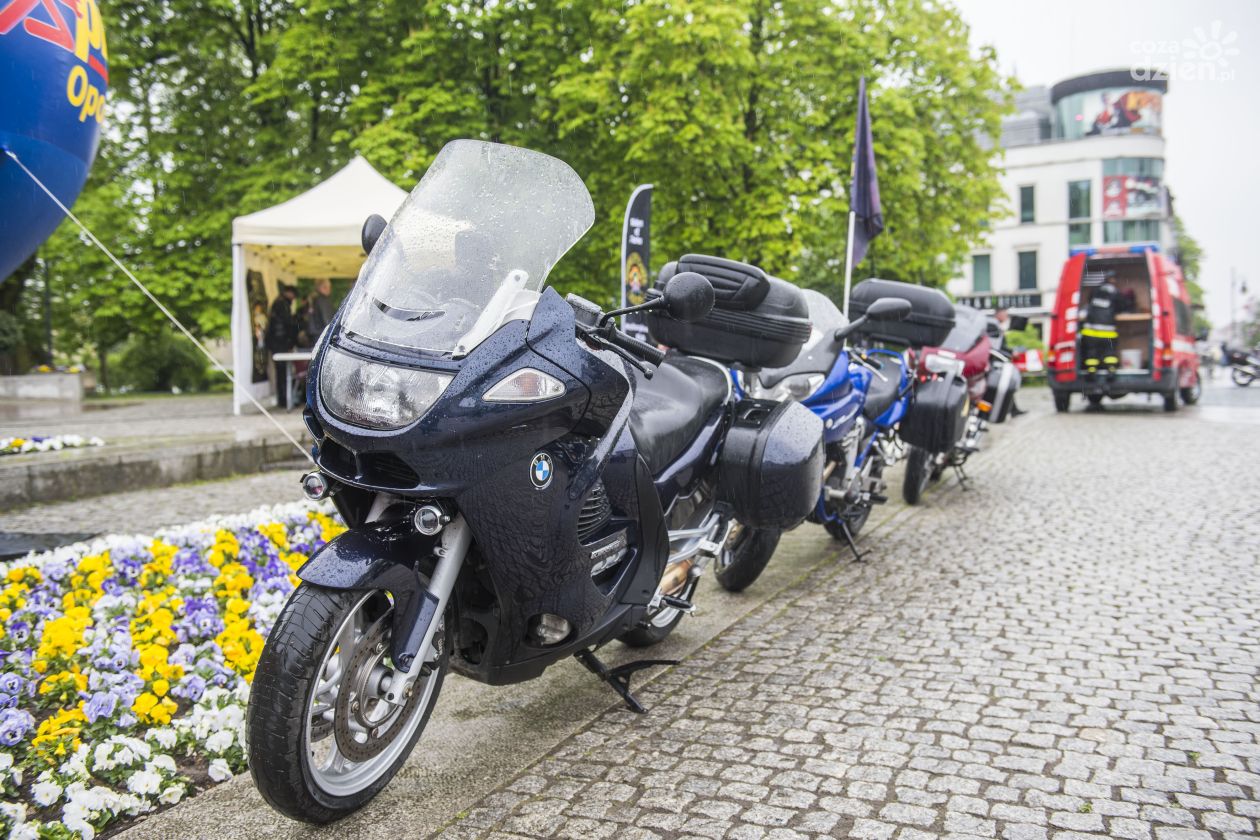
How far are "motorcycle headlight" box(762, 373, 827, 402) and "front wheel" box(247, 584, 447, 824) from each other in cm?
286

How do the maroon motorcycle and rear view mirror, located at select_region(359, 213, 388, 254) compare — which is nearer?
rear view mirror, located at select_region(359, 213, 388, 254)

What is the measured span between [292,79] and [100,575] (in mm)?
18118

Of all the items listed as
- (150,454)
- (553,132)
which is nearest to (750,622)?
(150,454)

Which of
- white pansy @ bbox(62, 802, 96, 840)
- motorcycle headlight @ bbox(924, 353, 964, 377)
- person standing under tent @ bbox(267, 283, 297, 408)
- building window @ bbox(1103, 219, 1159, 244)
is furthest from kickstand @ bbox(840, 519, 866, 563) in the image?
building window @ bbox(1103, 219, 1159, 244)

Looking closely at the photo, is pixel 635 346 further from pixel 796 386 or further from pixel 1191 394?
pixel 1191 394

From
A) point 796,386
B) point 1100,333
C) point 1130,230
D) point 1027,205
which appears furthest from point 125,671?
point 1130,230

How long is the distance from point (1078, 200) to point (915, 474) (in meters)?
55.3

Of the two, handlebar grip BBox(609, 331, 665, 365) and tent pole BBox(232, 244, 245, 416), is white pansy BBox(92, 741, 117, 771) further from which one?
tent pole BBox(232, 244, 245, 416)

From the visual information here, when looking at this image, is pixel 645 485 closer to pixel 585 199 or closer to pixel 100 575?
pixel 585 199

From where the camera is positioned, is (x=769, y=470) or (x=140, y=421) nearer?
(x=769, y=470)

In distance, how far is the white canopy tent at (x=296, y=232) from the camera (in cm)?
1346

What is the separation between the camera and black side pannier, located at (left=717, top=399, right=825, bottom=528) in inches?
159

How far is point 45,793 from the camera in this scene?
273cm

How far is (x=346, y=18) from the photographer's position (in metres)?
20.5
